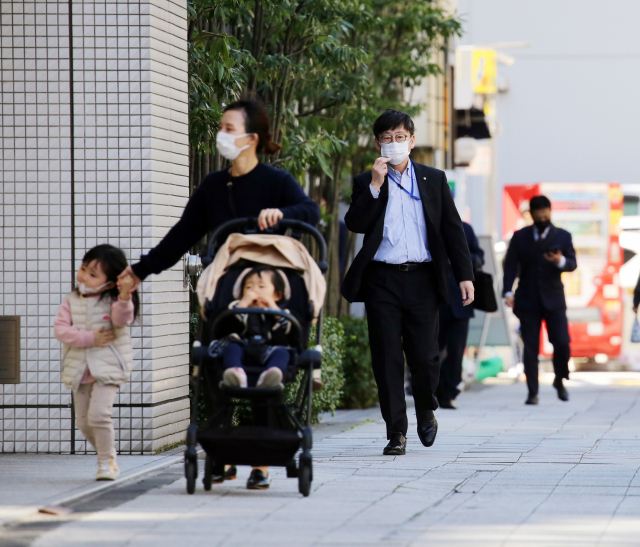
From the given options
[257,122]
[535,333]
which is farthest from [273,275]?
[535,333]

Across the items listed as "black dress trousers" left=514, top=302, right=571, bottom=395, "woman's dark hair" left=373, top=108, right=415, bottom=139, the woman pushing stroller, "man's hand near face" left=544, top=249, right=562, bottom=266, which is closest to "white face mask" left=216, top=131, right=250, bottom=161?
the woman pushing stroller

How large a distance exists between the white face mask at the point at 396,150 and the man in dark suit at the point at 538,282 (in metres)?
4.58

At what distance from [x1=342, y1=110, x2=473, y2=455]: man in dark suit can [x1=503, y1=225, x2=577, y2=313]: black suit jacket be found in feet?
14.1

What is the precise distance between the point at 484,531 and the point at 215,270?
1.57m

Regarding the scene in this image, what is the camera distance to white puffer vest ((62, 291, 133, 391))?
5.68 meters

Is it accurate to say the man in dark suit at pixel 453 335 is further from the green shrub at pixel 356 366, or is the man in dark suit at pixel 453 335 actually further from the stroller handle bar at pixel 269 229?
the stroller handle bar at pixel 269 229

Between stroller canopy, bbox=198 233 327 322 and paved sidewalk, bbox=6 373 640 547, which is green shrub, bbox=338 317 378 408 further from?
stroller canopy, bbox=198 233 327 322

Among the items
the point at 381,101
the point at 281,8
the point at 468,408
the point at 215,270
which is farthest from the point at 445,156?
the point at 215,270

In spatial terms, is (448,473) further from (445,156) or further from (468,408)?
(445,156)

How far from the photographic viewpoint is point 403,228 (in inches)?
272

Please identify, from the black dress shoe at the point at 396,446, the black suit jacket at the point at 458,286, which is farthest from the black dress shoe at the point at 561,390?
the black dress shoe at the point at 396,446

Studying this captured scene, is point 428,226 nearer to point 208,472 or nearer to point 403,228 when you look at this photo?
point 403,228

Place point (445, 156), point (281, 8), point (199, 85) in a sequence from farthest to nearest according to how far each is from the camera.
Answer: point (445, 156) < point (281, 8) < point (199, 85)

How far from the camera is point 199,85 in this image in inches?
320
